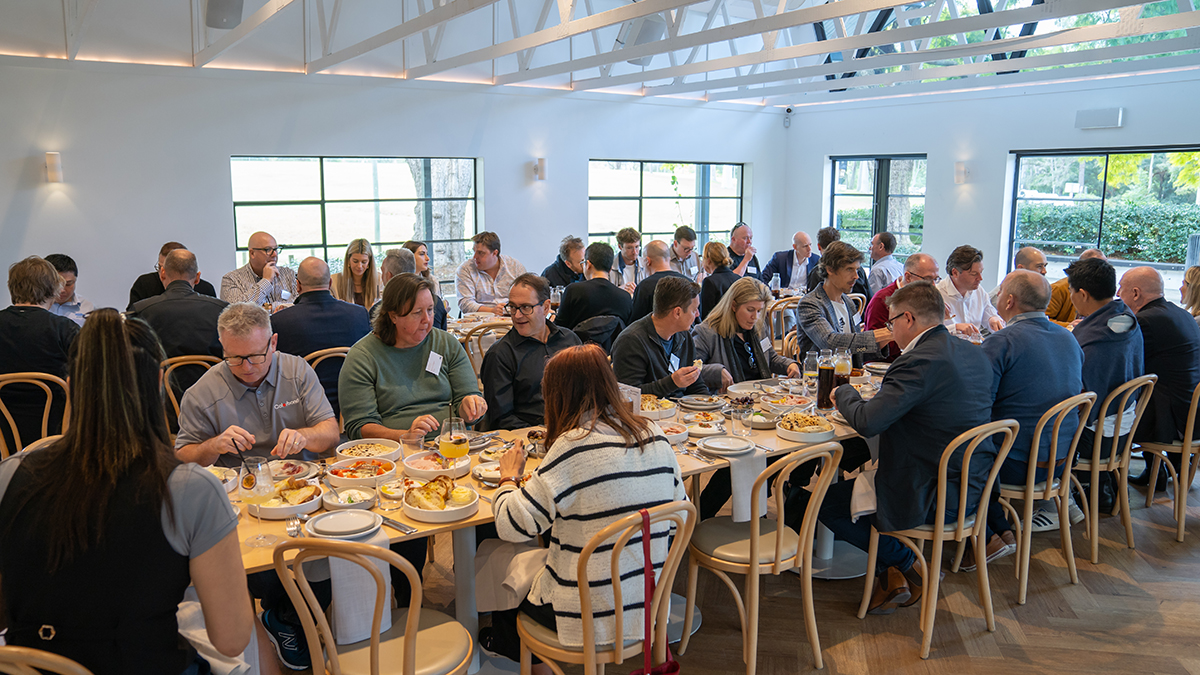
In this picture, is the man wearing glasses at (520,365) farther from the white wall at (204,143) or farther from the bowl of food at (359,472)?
the white wall at (204,143)

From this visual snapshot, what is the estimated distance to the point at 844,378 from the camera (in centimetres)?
366

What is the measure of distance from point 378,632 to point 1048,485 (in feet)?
9.70

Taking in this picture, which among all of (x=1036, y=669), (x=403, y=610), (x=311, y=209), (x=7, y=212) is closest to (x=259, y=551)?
(x=403, y=610)

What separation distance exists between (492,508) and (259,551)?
64 cm

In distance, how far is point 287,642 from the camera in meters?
2.96

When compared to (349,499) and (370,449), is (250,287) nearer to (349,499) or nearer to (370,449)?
(370,449)

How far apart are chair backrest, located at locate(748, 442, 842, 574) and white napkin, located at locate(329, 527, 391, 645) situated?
1190mm

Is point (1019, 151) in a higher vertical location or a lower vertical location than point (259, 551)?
higher

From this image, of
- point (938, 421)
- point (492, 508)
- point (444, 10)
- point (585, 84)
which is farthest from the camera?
point (585, 84)

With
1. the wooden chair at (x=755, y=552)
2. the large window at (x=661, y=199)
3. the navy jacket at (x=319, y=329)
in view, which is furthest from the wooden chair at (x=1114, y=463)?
the large window at (x=661, y=199)

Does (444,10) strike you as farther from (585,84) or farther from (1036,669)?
(1036,669)

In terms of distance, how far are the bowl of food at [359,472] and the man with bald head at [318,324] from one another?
Result: 53.4 inches

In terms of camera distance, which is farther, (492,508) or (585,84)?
(585,84)

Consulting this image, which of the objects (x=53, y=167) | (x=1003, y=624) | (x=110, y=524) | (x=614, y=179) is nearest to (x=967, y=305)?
(x=1003, y=624)
